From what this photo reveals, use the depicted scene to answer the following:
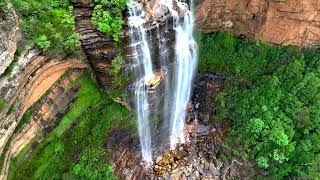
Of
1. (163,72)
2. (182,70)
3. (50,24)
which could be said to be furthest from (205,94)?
(50,24)

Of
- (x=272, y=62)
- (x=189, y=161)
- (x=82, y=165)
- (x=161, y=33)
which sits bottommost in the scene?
(x=189, y=161)

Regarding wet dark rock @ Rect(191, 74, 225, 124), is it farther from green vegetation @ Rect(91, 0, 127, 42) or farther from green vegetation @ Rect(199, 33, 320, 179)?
green vegetation @ Rect(91, 0, 127, 42)

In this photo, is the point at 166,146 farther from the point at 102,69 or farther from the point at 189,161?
the point at 102,69

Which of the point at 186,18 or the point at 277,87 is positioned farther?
the point at 277,87

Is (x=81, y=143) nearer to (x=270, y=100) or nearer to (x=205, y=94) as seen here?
(x=205, y=94)

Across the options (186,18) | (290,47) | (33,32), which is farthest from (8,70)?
(290,47)

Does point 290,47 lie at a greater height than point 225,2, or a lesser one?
lesser

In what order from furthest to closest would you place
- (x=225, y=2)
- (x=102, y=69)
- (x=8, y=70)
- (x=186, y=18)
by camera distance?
(x=225, y=2), (x=186, y=18), (x=102, y=69), (x=8, y=70)

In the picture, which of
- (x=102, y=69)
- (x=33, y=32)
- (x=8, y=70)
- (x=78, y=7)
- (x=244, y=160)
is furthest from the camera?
(x=244, y=160)
